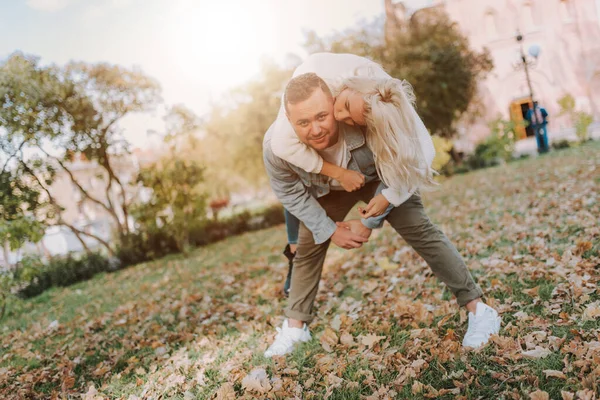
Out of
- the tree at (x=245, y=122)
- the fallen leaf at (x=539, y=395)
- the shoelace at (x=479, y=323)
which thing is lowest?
the fallen leaf at (x=539, y=395)

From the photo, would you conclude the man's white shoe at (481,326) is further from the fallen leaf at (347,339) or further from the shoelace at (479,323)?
the fallen leaf at (347,339)

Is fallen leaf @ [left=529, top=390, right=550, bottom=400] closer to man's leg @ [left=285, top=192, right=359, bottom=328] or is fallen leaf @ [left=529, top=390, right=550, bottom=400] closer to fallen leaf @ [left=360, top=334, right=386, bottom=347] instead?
fallen leaf @ [left=360, top=334, right=386, bottom=347]

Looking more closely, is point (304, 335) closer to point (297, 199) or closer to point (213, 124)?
point (297, 199)

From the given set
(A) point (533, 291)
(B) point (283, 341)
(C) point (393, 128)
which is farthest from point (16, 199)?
(A) point (533, 291)

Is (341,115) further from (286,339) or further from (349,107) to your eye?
(286,339)

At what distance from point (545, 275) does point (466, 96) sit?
16288 millimetres

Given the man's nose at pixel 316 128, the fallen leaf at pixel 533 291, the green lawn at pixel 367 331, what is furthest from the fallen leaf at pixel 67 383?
the fallen leaf at pixel 533 291

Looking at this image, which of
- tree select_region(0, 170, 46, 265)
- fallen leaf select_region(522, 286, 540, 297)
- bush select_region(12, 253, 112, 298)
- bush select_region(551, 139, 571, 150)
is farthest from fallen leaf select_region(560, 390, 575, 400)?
bush select_region(551, 139, 571, 150)

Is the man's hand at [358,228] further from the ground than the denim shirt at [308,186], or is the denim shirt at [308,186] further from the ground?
the denim shirt at [308,186]

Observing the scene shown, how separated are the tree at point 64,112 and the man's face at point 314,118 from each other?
26.1ft

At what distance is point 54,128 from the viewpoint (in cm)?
1028

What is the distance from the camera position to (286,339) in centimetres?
302

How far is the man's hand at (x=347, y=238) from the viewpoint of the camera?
2.70 metres

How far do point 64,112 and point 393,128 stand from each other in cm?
1056
